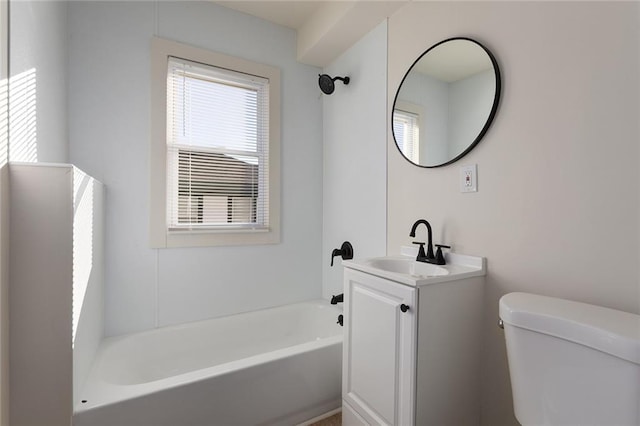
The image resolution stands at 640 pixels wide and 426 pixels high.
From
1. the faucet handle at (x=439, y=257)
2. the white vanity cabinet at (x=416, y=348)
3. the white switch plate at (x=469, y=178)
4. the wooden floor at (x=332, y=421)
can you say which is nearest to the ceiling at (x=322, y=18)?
the white switch plate at (x=469, y=178)

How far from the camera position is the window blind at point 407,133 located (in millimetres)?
1712

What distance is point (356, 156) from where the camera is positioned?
86.6 inches

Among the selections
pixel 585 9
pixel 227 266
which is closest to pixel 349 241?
pixel 227 266

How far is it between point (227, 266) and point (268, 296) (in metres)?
0.41

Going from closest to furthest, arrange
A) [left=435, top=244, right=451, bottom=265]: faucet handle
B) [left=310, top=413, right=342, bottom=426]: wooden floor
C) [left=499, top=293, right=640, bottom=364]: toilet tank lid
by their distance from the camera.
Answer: [left=499, top=293, right=640, bottom=364]: toilet tank lid → [left=435, top=244, right=451, bottom=265]: faucet handle → [left=310, top=413, right=342, bottom=426]: wooden floor

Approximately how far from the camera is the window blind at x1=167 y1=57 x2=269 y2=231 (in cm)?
204

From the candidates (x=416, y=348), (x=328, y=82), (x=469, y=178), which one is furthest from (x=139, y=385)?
(x=328, y=82)

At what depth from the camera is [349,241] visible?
2.28 m

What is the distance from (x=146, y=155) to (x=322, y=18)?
152 centimetres

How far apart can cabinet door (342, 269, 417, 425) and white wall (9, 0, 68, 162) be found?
145 centimetres

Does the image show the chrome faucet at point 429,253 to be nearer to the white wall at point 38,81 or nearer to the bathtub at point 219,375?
the bathtub at point 219,375

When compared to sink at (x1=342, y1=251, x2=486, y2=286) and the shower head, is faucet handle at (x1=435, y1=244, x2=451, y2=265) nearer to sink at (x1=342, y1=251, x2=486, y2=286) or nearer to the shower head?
sink at (x1=342, y1=251, x2=486, y2=286)

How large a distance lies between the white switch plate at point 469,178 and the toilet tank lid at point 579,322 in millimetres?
555

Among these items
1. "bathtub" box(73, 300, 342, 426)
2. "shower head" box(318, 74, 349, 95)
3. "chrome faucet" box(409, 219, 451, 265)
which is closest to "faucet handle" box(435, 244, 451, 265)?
"chrome faucet" box(409, 219, 451, 265)
